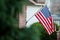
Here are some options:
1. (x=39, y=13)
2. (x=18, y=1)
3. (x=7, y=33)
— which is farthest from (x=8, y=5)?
(x=39, y=13)

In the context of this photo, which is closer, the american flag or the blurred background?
the blurred background

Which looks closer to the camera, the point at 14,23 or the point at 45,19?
the point at 14,23

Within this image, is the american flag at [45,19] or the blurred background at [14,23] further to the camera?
the american flag at [45,19]

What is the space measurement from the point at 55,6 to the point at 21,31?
19997 millimetres

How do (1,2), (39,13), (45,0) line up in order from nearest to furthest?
(1,2), (39,13), (45,0)

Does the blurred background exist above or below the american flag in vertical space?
above

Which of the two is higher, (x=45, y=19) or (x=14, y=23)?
(x=14, y=23)

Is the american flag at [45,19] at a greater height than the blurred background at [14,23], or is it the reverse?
the blurred background at [14,23]

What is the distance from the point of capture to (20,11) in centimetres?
219

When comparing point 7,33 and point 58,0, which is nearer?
point 7,33

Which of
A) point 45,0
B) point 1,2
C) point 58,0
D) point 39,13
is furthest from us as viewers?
point 58,0

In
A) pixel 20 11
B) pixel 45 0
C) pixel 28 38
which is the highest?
pixel 20 11

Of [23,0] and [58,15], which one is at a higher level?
[23,0]

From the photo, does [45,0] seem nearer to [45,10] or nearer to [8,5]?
[45,10]
